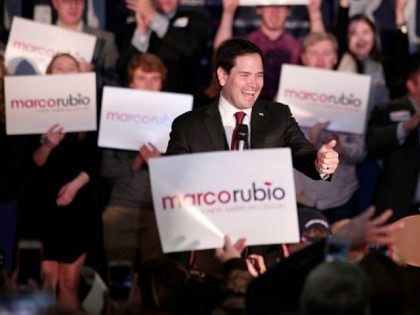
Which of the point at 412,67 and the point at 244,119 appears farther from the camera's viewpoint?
the point at 412,67

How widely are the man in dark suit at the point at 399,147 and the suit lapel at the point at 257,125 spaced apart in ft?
7.49

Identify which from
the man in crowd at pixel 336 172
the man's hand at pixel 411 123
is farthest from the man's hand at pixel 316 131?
the man's hand at pixel 411 123

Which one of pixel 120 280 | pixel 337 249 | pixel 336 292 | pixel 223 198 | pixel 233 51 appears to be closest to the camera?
pixel 336 292

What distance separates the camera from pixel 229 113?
734 cm

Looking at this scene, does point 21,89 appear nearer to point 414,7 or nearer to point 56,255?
point 56,255

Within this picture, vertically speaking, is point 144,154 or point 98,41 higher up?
point 98,41

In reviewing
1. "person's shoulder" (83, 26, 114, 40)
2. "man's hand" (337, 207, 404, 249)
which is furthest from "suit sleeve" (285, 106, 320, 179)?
Result: "person's shoulder" (83, 26, 114, 40)

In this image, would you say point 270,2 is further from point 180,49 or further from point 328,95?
point 328,95

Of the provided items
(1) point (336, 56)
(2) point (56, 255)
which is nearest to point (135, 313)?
(2) point (56, 255)

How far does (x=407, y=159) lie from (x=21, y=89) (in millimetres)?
2526

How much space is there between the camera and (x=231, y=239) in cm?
666

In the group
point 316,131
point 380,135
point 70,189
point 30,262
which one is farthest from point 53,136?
point 30,262

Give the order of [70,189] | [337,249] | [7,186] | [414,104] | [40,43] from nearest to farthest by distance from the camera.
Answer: [337,249], [7,186], [70,189], [414,104], [40,43]

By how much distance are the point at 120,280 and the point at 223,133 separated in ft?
4.63
